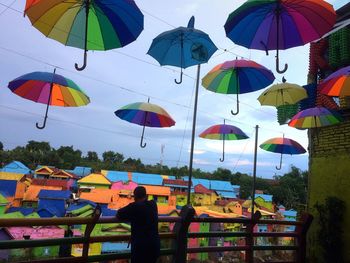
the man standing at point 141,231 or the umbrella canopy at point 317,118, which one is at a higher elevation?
the umbrella canopy at point 317,118

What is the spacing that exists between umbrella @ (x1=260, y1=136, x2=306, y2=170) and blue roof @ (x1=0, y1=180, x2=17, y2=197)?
21360 millimetres

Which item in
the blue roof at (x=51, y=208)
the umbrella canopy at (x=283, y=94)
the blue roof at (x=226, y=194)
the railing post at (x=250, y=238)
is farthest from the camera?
the blue roof at (x=226, y=194)

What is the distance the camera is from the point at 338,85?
17.1 feet

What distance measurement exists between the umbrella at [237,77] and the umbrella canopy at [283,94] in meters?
1.24

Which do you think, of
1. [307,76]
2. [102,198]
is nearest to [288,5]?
[307,76]

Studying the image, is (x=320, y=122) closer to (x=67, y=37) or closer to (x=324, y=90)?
(x=324, y=90)

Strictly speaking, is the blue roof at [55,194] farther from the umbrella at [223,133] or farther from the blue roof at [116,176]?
Answer: the umbrella at [223,133]

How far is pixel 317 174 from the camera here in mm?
7691

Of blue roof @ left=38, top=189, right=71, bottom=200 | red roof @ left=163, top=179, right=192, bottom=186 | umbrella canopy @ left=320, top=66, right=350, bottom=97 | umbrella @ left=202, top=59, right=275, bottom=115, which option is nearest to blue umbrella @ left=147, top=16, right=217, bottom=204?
umbrella @ left=202, top=59, right=275, bottom=115

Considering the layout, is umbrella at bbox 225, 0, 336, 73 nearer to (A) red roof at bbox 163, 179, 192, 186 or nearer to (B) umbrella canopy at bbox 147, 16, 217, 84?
(B) umbrella canopy at bbox 147, 16, 217, 84

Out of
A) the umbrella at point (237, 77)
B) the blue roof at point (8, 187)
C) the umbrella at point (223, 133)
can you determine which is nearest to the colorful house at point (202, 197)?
the blue roof at point (8, 187)

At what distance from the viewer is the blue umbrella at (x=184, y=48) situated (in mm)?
5070

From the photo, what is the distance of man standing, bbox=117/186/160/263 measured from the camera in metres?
3.53

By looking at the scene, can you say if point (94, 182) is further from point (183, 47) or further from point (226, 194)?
point (183, 47)
